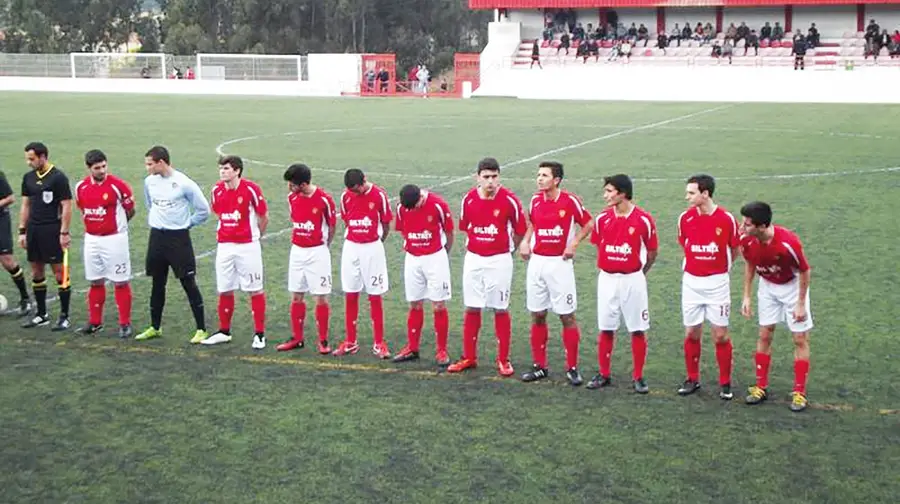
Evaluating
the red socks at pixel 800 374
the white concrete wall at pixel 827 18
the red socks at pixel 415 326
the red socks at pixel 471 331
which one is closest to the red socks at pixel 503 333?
the red socks at pixel 471 331

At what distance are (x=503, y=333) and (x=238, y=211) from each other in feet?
9.05

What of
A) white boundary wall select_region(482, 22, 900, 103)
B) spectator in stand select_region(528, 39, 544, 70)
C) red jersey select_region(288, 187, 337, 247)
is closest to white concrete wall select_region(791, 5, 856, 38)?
white boundary wall select_region(482, 22, 900, 103)

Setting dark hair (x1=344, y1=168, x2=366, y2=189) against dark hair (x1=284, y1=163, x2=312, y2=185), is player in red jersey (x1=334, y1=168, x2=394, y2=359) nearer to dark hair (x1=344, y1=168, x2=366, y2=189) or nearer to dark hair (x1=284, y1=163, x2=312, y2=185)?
dark hair (x1=344, y1=168, x2=366, y2=189)

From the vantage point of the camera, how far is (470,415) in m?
8.97

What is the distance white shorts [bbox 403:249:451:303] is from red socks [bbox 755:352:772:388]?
271 centimetres

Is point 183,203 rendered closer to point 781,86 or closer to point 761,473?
point 761,473

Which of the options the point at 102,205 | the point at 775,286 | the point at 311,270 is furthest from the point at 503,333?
the point at 102,205

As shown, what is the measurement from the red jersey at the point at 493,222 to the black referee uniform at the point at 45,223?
4394 millimetres

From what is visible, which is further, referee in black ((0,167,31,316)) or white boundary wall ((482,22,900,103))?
white boundary wall ((482,22,900,103))

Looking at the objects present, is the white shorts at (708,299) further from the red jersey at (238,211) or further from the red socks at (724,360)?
the red jersey at (238,211)

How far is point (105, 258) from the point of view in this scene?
1136 centimetres

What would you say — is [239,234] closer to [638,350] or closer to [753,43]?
[638,350]

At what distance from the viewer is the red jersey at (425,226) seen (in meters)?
10.2

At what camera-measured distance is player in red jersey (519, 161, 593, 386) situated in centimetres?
964
